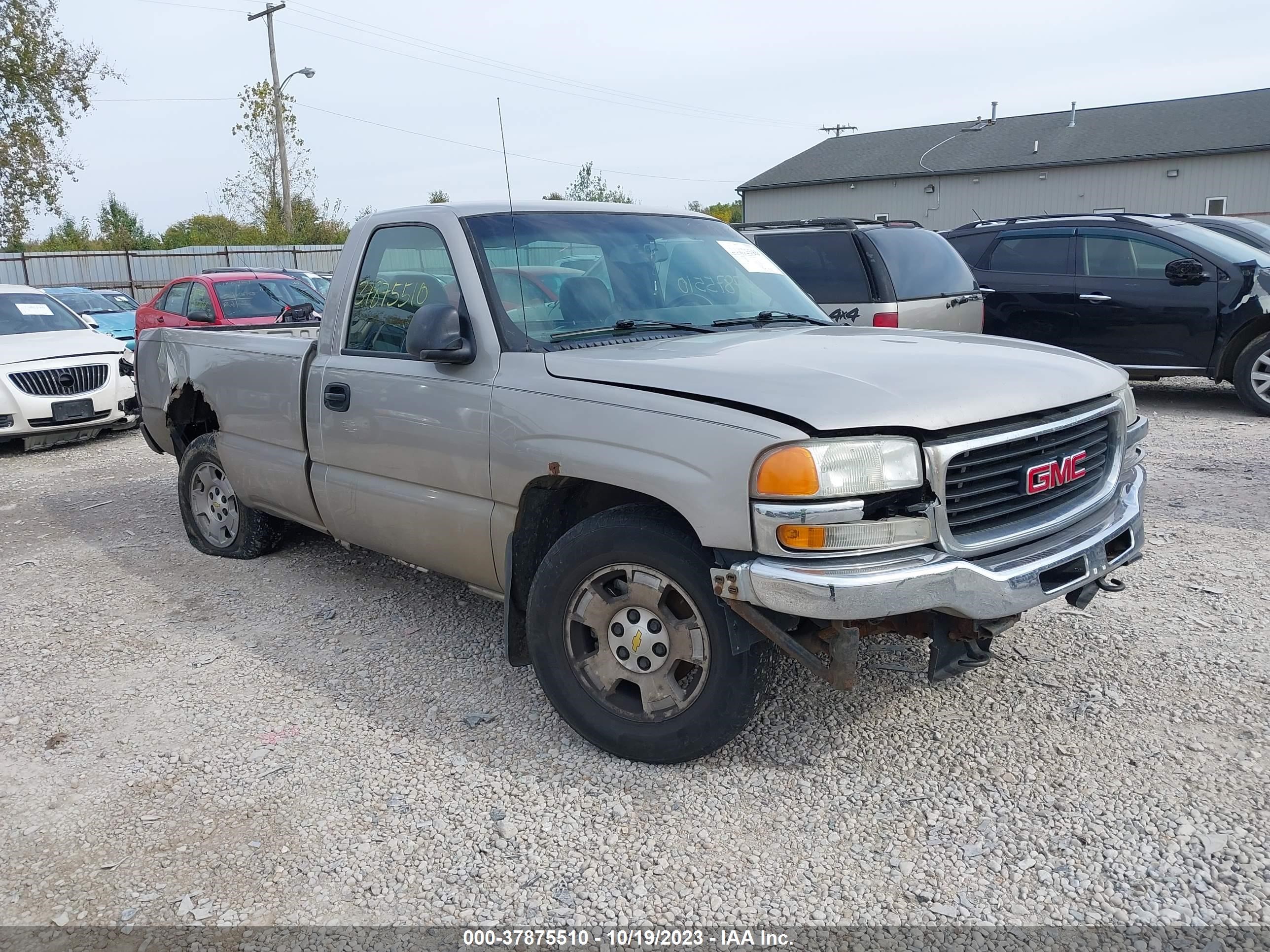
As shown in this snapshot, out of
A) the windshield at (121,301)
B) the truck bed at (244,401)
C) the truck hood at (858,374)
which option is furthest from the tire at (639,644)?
the windshield at (121,301)

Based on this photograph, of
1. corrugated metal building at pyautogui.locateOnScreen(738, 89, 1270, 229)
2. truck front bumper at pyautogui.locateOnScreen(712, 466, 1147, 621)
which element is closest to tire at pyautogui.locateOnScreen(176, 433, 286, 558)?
truck front bumper at pyautogui.locateOnScreen(712, 466, 1147, 621)

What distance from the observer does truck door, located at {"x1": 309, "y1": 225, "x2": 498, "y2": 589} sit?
12.2 feet

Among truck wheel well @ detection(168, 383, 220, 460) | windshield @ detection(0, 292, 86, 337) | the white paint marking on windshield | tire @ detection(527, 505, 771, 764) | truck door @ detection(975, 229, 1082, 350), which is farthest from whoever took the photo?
windshield @ detection(0, 292, 86, 337)

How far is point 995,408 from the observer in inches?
115

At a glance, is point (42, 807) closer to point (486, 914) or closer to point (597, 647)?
point (486, 914)

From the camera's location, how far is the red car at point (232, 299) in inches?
539

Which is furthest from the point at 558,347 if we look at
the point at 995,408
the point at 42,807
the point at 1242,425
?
the point at 1242,425

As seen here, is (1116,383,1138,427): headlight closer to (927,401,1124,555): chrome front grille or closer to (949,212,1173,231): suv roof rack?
(927,401,1124,555): chrome front grille

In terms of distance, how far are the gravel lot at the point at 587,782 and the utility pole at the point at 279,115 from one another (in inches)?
1191

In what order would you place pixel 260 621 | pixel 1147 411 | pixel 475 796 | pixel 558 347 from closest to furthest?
pixel 475 796 → pixel 558 347 → pixel 260 621 → pixel 1147 411

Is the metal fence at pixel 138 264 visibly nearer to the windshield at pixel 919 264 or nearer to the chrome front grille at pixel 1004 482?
the windshield at pixel 919 264

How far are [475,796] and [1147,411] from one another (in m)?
8.81

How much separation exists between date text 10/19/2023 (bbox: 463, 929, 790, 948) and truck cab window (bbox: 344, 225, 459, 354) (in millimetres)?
2344

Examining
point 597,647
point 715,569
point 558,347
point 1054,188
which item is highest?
point 1054,188
